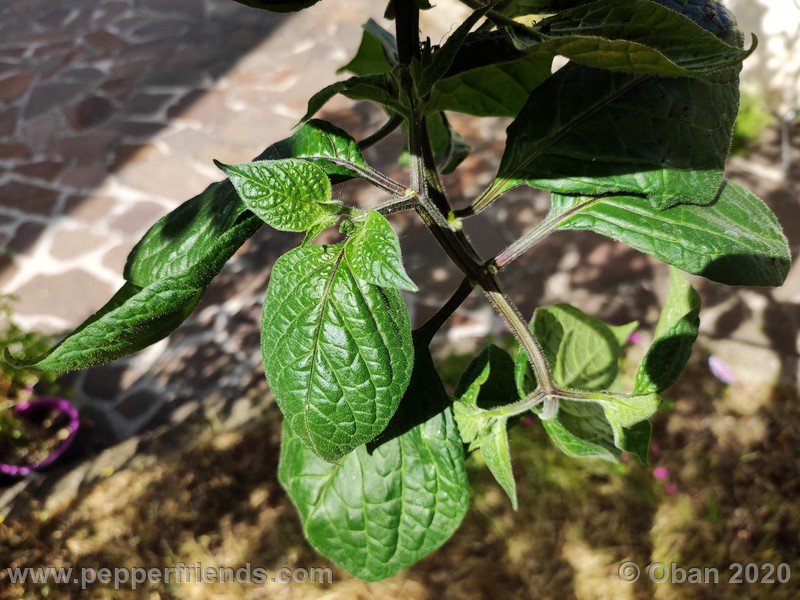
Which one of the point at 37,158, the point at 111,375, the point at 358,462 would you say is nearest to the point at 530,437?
the point at 358,462

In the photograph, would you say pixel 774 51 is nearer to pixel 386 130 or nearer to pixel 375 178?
pixel 386 130

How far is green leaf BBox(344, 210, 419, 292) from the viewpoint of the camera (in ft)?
2.26

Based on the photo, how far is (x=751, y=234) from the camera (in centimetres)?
88

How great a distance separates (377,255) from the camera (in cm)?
70

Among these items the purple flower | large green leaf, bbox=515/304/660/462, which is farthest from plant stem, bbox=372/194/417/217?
the purple flower

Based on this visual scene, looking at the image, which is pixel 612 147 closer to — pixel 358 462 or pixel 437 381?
pixel 437 381

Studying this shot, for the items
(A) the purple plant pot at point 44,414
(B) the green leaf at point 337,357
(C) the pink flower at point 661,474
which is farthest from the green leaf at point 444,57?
(A) the purple plant pot at point 44,414

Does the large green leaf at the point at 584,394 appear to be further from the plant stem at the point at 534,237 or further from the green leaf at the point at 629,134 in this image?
the green leaf at the point at 629,134

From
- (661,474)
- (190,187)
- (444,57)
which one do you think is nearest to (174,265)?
(444,57)

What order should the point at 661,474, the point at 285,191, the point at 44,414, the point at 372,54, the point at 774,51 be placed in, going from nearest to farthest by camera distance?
1. the point at 285,191
2. the point at 372,54
3. the point at 661,474
4. the point at 44,414
5. the point at 774,51

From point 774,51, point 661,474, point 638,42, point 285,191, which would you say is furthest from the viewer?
point 774,51

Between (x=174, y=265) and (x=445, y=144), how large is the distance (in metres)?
0.67

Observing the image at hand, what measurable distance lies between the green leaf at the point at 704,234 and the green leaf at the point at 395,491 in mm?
361

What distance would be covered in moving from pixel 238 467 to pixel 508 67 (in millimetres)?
2318
